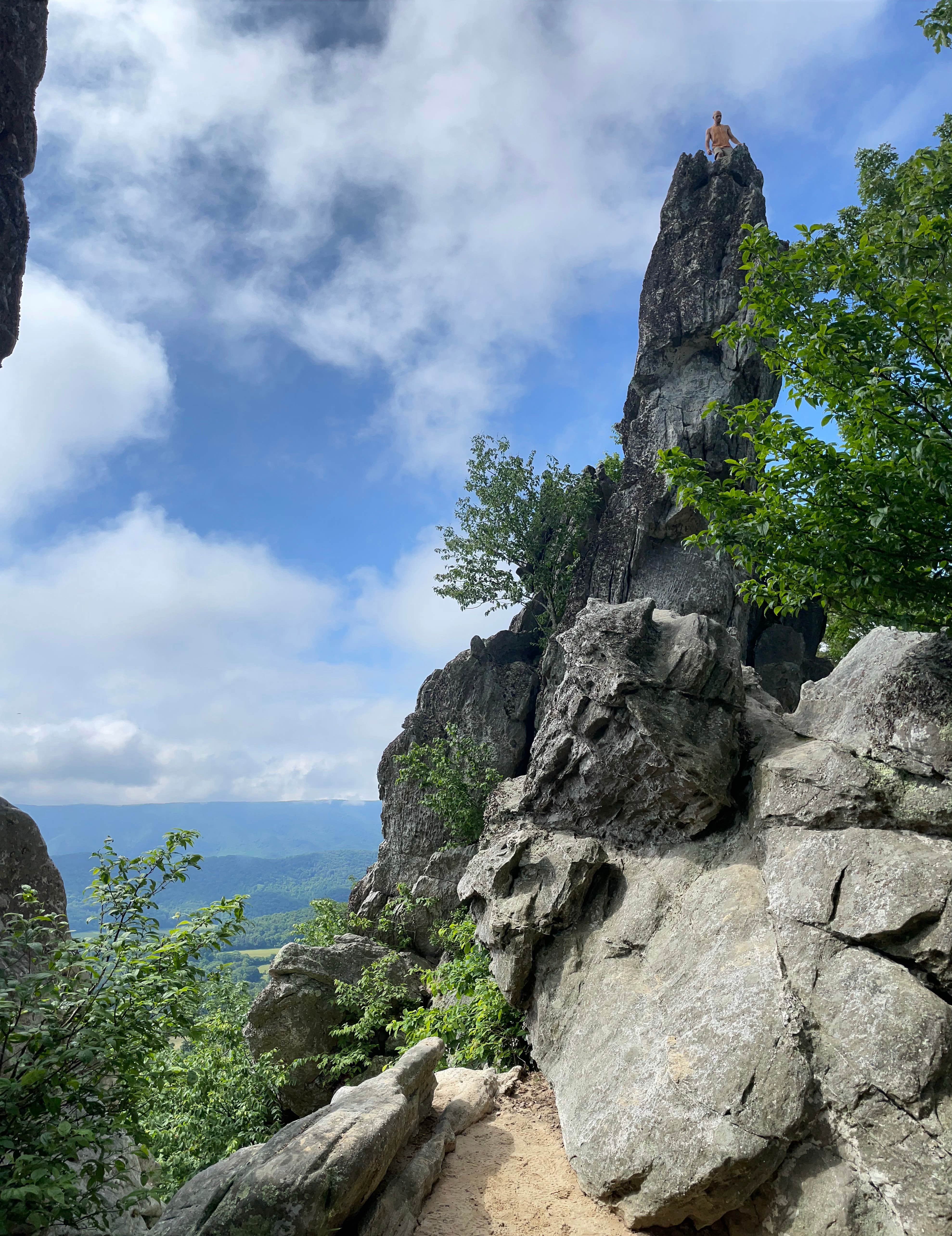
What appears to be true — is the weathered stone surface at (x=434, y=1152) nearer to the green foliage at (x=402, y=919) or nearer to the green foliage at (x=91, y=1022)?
the green foliage at (x=91, y=1022)

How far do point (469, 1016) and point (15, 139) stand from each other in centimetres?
2629

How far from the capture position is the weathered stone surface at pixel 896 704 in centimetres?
927

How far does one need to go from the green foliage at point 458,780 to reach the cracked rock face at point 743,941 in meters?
10.9

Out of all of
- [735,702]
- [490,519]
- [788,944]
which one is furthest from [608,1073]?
[490,519]

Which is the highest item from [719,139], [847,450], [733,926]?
[719,139]

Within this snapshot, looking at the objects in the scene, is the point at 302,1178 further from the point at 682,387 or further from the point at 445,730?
the point at 682,387

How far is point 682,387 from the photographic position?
35312 millimetres

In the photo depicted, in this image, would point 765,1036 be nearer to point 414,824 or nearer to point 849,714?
point 849,714

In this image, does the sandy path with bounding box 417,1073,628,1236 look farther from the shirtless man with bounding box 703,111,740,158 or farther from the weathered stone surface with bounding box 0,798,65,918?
the shirtless man with bounding box 703,111,740,158

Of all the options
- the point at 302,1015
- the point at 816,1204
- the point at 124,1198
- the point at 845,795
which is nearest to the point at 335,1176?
the point at 124,1198

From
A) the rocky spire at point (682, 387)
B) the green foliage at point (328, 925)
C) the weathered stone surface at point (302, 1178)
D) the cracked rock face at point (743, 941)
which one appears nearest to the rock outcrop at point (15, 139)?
the cracked rock face at point (743, 941)

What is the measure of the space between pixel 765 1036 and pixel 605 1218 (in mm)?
2732

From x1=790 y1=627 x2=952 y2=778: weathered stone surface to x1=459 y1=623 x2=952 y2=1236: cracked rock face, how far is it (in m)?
0.03

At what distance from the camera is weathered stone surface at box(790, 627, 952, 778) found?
30.4ft
